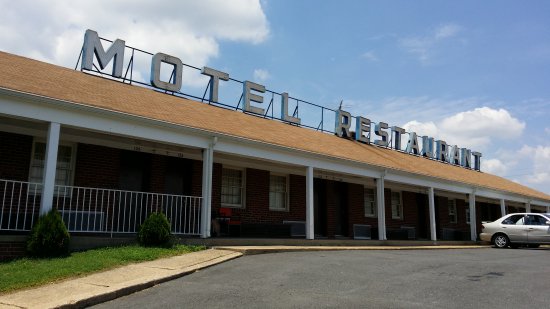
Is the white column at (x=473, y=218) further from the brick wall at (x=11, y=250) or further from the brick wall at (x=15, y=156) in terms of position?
the brick wall at (x=11, y=250)

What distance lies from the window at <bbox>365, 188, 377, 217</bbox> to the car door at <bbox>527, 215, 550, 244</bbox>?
6298 mm

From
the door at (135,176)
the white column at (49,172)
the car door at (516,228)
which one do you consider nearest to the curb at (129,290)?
the white column at (49,172)

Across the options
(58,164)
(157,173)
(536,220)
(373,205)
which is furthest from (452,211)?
(58,164)

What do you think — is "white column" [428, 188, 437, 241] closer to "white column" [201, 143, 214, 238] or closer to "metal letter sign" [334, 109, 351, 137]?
"metal letter sign" [334, 109, 351, 137]

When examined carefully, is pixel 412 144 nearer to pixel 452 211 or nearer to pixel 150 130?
pixel 452 211

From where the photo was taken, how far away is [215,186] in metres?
16.7

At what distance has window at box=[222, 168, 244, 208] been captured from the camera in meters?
17.2

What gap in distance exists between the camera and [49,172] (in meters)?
10.7

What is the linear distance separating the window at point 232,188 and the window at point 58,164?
5.18 meters

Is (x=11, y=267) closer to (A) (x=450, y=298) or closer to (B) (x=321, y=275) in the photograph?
(B) (x=321, y=275)

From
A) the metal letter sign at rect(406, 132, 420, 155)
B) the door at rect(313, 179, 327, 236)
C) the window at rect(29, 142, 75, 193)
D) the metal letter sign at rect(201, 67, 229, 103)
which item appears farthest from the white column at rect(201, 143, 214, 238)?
the metal letter sign at rect(406, 132, 420, 155)

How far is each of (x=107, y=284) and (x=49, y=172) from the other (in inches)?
142

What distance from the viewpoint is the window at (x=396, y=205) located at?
2427 cm

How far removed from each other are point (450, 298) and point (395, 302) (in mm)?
985
